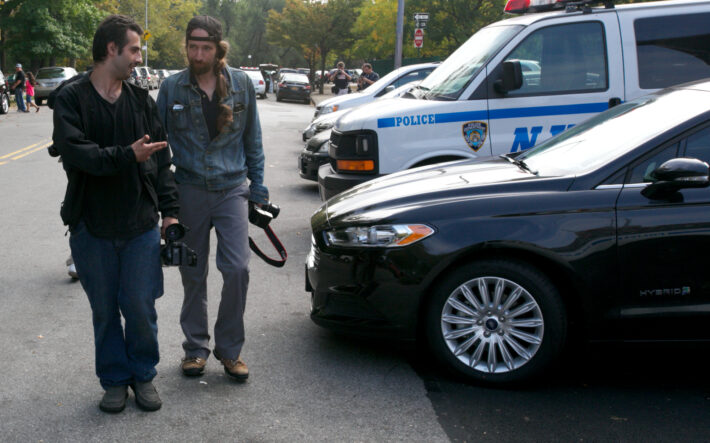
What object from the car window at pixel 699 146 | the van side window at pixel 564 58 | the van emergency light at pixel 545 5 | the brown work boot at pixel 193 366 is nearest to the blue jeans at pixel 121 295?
the brown work boot at pixel 193 366

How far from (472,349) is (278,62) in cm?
9220

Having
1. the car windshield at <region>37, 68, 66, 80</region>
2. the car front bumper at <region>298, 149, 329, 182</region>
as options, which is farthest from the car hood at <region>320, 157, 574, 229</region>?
the car windshield at <region>37, 68, 66, 80</region>

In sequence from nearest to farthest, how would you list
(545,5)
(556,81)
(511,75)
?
(511,75), (556,81), (545,5)

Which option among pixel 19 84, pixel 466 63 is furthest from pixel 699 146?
pixel 19 84

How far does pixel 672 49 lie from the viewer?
662 cm

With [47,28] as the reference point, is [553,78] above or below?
below

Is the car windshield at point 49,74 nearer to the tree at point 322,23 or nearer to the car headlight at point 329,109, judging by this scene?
the tree at point 322,23

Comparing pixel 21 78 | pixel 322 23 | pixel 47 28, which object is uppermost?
pixel 322 23

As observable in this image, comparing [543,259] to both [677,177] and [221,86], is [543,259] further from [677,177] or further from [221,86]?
[221,86]

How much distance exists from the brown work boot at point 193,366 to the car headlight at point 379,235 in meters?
0.99

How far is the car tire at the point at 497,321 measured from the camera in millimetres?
4008

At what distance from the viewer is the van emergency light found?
271 inches

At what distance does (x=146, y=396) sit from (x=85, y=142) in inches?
51.3

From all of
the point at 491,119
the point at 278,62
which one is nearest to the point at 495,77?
the point at 491,119
